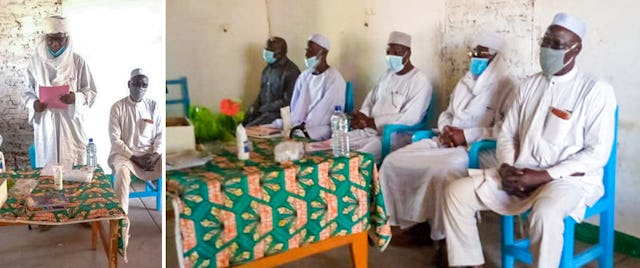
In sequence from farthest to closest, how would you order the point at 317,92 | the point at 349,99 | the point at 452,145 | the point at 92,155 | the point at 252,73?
1. the point at 349,99
2. the point at 317,92
3. the point at 452,145
4. the point at 252,73
5. the point at 92,155

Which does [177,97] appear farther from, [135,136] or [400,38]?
[400,38]

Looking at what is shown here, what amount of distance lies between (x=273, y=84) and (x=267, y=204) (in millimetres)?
540

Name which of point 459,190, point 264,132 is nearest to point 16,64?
point 264,132

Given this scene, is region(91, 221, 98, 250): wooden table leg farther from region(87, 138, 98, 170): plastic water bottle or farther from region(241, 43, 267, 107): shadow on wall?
region(241, 43, 267, 107): shadow on wall

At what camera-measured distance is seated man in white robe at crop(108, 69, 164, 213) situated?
1523mm

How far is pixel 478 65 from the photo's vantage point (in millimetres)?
2857

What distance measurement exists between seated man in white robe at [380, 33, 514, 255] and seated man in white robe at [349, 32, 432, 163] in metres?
0.23

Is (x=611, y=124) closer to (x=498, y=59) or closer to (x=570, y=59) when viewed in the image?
(x=570, y=59)

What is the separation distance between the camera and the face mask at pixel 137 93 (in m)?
1.52

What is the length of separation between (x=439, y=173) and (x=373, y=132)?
2.08 feet

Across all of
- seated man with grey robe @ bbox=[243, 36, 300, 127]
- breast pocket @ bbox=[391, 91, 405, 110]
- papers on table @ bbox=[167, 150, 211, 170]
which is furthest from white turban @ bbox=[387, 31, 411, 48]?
papers on table @ bbox=[167, 150, 211, 170]

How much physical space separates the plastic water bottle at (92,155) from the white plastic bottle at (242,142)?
15.1 inches

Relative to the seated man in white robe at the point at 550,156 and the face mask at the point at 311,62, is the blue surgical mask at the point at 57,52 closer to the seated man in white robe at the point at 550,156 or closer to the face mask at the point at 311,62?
the seated man in white robe at the point at 550,156

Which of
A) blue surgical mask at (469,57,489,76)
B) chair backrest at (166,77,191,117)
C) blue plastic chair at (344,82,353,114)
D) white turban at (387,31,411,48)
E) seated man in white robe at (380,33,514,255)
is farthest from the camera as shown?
blue plastic chair at (344,82,353,114)
